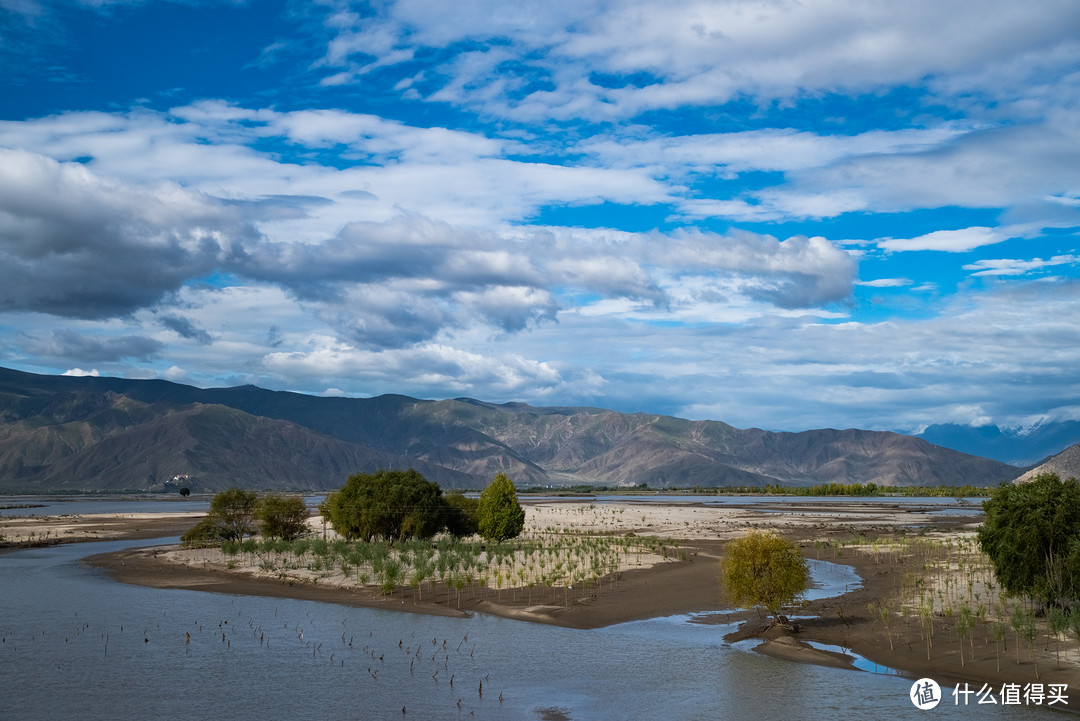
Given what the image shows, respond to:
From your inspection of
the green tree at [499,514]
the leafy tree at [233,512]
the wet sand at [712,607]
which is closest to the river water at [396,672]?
the wet sand at [712,607]

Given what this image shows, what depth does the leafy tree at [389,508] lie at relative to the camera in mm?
60781

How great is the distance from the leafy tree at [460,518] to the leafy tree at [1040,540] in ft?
133

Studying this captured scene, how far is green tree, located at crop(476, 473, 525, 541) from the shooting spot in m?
62.8

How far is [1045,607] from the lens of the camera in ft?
97.1

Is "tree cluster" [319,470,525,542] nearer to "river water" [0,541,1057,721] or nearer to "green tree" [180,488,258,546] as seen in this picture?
"green tree" [180,488,258,546]

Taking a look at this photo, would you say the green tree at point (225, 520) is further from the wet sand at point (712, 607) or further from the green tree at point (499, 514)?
the green tree at point (499, 514)

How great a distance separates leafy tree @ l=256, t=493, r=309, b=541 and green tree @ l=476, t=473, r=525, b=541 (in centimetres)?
1481

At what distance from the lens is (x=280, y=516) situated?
6788cm

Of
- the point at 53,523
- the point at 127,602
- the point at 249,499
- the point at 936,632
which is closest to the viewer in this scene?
the point at 936,632

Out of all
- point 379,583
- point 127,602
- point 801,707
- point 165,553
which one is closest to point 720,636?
point 801,707

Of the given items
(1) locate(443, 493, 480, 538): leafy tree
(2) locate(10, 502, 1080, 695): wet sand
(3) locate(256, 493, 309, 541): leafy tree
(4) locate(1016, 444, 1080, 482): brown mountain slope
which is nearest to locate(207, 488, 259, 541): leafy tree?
(3) locate(256, 493, 309, 541): leafy tree

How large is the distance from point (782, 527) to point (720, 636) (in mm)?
62989

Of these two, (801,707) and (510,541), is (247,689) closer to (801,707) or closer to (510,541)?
(801,707)

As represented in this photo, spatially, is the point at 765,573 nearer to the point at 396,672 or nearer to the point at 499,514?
the point at 396,672
